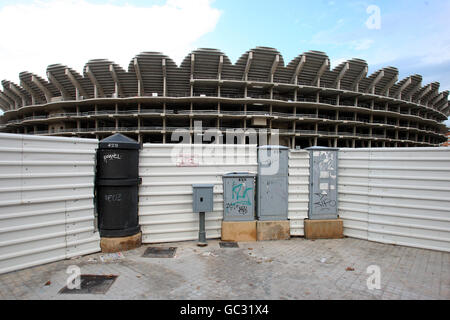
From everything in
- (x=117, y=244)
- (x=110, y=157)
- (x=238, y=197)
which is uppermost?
(x=110, y=157)

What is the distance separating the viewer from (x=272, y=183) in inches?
212

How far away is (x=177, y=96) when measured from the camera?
3266 cm

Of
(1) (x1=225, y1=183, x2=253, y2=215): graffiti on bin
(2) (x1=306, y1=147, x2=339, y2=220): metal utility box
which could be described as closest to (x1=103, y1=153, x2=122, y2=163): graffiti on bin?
(1) (x1=225, y1=183, x2=253, y2=215): graffiti on bin

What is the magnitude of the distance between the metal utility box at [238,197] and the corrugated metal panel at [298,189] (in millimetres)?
1068

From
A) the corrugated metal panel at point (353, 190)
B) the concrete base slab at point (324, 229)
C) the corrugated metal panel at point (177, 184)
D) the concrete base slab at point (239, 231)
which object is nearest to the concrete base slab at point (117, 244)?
the corrugated metal panel at point (177, 184)

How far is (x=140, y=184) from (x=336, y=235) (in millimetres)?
5069

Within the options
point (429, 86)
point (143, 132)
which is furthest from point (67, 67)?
point (429, 86)

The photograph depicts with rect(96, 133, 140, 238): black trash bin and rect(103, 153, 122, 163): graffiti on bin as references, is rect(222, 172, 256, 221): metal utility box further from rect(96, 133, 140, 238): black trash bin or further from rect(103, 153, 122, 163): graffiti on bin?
rect(103, 153, 122, 163): graffiti on bin

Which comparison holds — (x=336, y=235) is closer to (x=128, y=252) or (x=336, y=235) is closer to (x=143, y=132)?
(x=128, y=252)

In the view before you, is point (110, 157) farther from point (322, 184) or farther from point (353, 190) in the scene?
point (353, 190)

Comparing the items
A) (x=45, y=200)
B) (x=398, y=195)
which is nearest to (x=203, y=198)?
(x=45, y=200)

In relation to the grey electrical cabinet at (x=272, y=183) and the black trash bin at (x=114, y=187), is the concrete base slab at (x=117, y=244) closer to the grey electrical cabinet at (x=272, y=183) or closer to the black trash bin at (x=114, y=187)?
the black trash bin at (x=114, y=187)

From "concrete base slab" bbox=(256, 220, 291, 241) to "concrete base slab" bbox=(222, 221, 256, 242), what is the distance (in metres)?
0.15

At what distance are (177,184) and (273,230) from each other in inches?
104
